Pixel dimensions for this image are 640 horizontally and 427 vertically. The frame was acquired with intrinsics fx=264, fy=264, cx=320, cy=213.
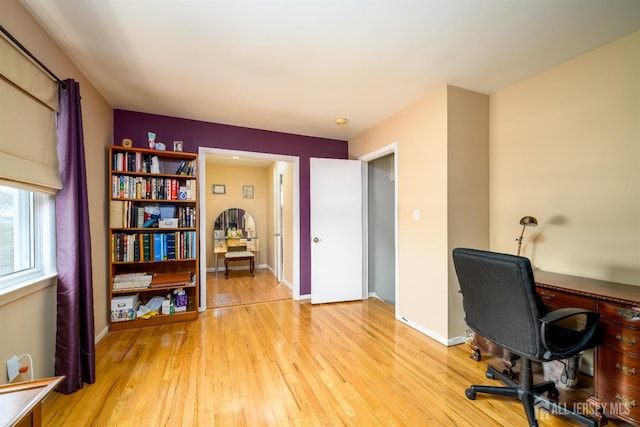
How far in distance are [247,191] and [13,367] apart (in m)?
4.68

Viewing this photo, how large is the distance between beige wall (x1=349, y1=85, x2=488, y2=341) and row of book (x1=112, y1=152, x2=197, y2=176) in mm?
2487

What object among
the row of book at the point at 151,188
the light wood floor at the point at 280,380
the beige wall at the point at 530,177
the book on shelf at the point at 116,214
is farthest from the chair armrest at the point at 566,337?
the book on shelf at the point at 116,214

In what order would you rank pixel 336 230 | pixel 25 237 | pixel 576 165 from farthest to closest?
pixel 336 230
pixel 576 165
pixel 25 237

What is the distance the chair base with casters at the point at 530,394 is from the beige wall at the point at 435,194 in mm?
743

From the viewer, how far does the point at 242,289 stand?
429cm

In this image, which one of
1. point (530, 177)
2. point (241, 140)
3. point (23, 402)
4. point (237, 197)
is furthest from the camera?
point (237, 197)

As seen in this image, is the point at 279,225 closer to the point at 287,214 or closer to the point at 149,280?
the point at 287,214

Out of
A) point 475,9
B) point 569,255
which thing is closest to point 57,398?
point 475,9

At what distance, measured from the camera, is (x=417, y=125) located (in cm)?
277

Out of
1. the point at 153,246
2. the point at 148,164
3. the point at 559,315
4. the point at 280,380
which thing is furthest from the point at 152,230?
the point at 559,315

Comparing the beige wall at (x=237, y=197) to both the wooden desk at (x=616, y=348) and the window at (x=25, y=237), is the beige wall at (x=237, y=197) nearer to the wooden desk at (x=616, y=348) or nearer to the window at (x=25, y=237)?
the window at (x=25, y=237)

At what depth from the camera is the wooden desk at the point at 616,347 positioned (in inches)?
54.1

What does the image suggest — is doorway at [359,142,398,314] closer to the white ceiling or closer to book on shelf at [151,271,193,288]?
the white ceiling

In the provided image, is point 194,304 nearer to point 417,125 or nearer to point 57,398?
point 57,398
